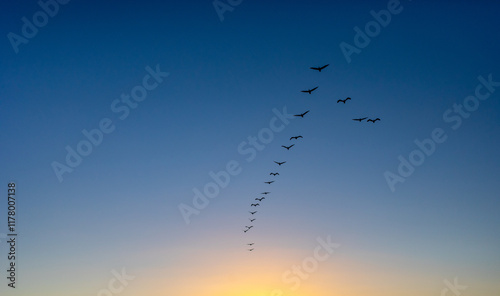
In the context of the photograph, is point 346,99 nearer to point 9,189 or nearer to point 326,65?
point 326,65

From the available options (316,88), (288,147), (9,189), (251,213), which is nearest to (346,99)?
(316,88)

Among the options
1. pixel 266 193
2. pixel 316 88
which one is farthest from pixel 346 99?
pixel 266 193

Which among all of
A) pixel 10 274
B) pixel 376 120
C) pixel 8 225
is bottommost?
pixel 10 274

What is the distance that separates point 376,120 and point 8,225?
80.0m

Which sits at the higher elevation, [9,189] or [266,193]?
[266,193]

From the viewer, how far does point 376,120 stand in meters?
118

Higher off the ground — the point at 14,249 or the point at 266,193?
the point at 266,193

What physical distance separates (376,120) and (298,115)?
19391 mm

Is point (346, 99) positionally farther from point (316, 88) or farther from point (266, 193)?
point (266, 193)

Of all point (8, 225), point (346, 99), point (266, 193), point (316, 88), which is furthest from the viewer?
point (266, 193)

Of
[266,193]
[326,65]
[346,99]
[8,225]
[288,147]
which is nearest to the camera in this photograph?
[8,225]

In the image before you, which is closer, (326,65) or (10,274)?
(10,274)

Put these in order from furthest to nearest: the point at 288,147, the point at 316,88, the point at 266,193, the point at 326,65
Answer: the point at 266,193 → the point at 288,147 → the point at 316,88 → the point at 326,65

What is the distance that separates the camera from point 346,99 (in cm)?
11131
